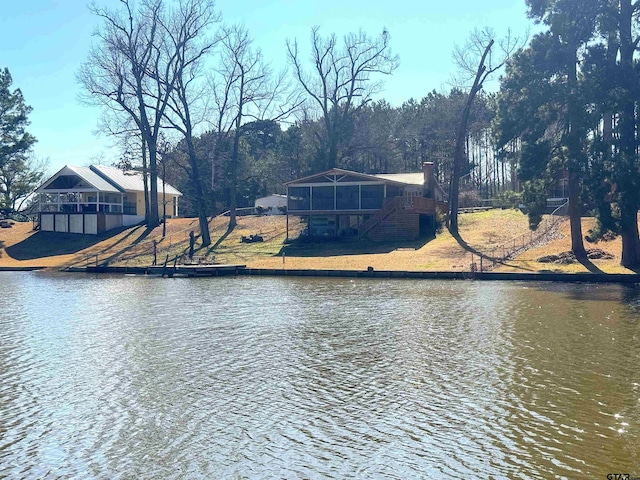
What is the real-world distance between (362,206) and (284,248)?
22.2ft

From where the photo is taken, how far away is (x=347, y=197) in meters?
53.0

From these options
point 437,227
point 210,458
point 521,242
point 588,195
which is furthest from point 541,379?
point 437,227

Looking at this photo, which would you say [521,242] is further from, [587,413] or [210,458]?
[210,458]

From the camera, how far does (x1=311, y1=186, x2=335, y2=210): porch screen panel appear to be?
53250 mm

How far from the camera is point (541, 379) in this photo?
1526 cm

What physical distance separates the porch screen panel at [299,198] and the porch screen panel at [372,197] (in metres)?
4.42

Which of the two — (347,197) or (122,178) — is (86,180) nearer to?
(122,178)

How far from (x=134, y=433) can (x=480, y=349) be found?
403 inches

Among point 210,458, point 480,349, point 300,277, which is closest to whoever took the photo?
point 210,458

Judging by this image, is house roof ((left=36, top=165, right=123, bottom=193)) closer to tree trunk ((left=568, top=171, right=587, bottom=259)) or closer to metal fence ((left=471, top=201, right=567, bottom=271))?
metal fence ((left=471, top=201, right=567, bottom=271))

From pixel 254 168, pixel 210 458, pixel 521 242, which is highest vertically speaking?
pixel 254 168

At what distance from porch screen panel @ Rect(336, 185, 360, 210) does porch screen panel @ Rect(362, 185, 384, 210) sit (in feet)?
1.82

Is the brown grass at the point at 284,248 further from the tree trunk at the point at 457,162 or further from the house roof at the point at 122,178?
the house roof at the point at 122,178

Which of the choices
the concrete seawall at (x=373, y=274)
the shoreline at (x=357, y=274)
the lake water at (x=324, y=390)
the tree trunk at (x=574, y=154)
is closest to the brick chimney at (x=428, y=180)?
the shoreline at (x=357, y=274)
